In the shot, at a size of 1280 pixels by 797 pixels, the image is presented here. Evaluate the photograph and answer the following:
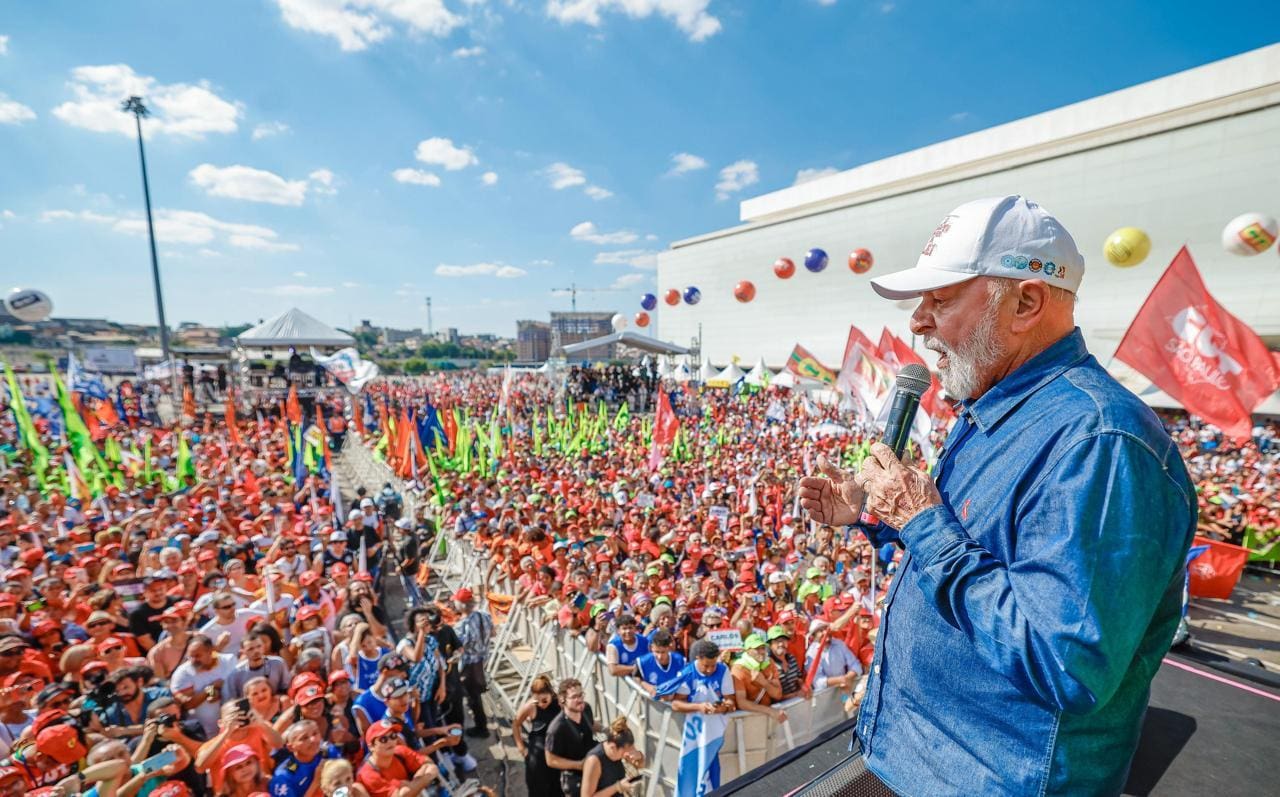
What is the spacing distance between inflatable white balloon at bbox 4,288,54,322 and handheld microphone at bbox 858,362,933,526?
105ft

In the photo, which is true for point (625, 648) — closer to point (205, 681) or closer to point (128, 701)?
point (205, 681)

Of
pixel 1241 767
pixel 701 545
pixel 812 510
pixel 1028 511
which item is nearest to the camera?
pixel 1028 511

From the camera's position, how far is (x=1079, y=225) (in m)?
27.8

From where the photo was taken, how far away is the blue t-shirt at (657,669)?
5109 millimetres

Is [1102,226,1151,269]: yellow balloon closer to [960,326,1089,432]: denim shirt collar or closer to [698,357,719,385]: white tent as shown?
[960,326,1089,432]: denim shirt collar

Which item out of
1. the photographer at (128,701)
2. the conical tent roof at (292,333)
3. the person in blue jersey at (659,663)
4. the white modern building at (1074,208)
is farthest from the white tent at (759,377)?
the photographer at (128,701)

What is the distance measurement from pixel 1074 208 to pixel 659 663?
3386 centimetres

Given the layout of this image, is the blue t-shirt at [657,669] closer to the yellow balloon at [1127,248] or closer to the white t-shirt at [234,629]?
the white t-shirt at [234,629]

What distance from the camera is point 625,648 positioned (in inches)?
210

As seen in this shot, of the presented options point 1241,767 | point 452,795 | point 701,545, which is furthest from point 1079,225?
point 452,795

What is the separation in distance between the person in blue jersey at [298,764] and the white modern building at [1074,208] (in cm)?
2972

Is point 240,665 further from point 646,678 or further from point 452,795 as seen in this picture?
point 646,678

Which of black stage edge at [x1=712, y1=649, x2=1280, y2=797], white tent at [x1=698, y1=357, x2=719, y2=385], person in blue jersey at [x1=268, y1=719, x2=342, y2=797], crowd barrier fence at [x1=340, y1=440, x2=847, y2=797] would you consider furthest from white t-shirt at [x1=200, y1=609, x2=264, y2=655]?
white tent at [x1=698, y1=357, x2=719, y2=385]

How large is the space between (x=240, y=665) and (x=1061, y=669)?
599 centimetres
